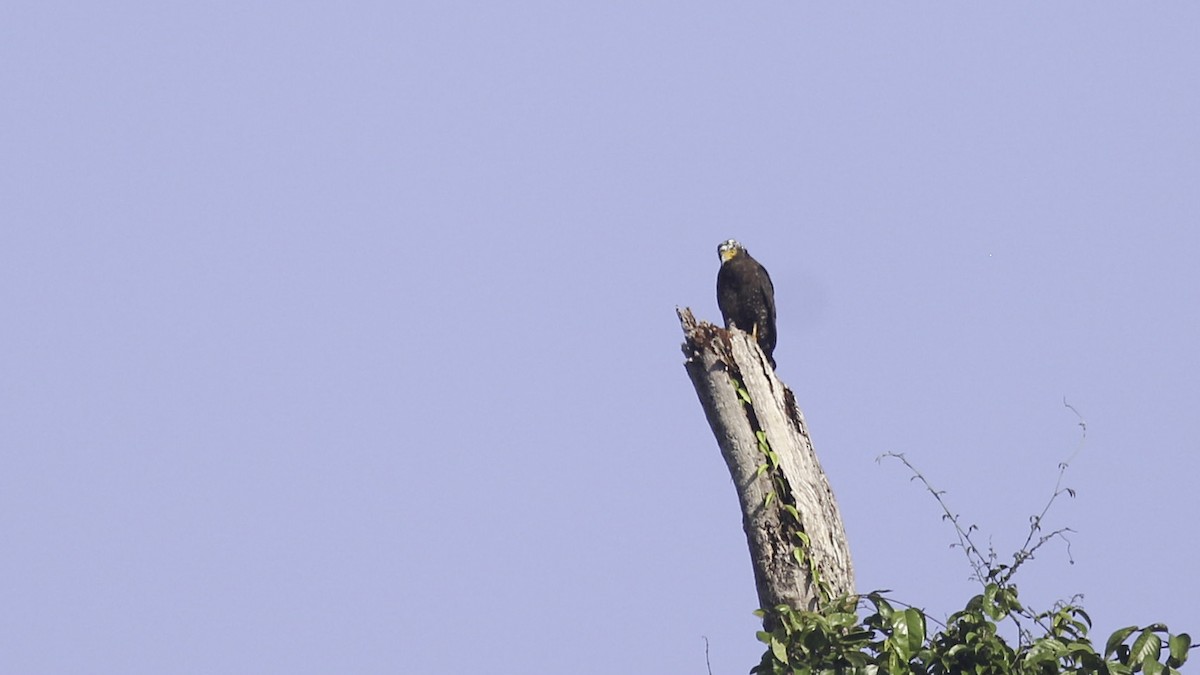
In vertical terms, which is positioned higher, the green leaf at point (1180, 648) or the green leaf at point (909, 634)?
the green leaf at point (909, 634)

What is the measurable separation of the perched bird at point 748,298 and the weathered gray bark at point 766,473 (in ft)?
14.4

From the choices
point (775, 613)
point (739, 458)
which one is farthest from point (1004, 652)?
point (739, 458)

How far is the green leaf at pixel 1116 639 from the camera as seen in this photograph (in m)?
4.75

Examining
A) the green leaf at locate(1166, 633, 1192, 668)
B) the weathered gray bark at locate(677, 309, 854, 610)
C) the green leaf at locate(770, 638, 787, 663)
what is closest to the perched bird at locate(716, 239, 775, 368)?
the weathered gray bark at locate(677, 309, 854, 610)

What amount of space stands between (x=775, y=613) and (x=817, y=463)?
2.24 ft

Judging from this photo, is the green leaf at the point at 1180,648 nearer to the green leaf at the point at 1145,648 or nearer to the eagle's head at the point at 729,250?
the green leaf at the point at 1145,648

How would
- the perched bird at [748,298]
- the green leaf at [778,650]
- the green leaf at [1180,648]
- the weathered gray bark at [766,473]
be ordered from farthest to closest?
the perched bird at [748,298] → the weathered gray bark at [766,473] → the green leaf at [778,650] → the green leaf at [1180,648]

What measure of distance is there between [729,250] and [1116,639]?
642cm

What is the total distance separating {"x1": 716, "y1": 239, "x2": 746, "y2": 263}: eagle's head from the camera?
10.9 meters

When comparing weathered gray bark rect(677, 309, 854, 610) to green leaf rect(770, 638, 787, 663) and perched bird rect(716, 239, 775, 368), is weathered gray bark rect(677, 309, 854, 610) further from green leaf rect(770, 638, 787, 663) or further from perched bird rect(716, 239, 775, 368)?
perched bird rect(716, 239, 775, 368)

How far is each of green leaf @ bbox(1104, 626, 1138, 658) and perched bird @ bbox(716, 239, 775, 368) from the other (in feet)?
18.0

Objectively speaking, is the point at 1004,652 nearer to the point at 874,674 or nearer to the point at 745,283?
the point at 874,674

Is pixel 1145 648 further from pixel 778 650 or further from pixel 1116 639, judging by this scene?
pixel 778 650

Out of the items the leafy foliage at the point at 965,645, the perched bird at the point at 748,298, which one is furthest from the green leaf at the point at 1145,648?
the perched bird at the point at 748,298
